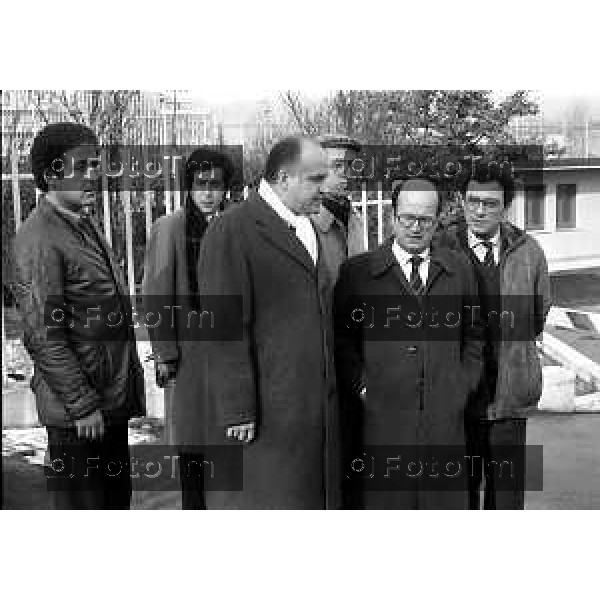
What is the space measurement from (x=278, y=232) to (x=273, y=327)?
0.30 m

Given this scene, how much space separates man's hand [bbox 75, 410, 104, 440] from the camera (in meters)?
3.39

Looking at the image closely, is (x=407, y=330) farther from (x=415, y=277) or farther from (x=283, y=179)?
(x=283, y=179)

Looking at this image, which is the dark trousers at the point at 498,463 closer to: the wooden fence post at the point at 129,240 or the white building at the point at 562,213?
the white building at the point at 562,213

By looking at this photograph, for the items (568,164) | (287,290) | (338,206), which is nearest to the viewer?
(287,290)

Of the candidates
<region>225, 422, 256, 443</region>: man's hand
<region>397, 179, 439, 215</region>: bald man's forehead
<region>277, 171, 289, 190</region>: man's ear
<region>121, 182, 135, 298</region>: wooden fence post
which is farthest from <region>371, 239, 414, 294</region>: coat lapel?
<region>121, 182, 135, 298</region>: wooden fence post

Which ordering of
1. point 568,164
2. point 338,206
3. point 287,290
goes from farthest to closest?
point 568,164 < point 338,206 < point 287,290

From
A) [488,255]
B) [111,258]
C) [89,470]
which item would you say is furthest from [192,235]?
[488,255]

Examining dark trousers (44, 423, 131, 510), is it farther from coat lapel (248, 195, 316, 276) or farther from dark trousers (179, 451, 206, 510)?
coat lapel (248, 195, 316, 276)

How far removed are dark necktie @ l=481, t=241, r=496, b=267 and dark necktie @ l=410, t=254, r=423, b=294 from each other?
24cm

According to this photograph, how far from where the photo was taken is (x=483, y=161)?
3.45 m

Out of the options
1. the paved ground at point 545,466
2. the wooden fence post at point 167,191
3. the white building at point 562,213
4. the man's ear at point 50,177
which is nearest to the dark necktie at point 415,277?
the white building at point 562,213

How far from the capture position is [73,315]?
3326 millimetres

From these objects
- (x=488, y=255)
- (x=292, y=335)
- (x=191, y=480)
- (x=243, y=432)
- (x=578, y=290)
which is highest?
(x=488, y=255)
